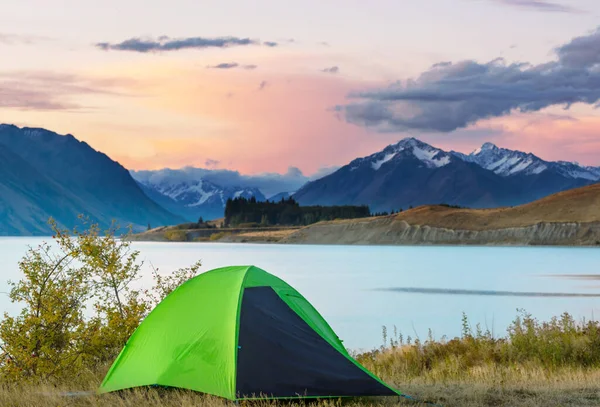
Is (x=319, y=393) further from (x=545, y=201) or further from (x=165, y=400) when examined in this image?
(x=545, y=201)

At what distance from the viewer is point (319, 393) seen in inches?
455

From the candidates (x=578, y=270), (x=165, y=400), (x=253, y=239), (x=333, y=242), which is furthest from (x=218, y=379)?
(x=253, y=239)

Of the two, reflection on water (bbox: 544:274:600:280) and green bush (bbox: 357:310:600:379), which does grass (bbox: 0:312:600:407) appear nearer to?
green bush (bbox: 357:310:600:379)

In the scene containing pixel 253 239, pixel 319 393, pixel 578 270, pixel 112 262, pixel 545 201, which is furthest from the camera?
pixel 253 239

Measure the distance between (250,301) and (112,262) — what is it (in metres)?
4.56

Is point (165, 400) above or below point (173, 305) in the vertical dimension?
below

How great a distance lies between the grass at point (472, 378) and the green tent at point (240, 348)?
24cm

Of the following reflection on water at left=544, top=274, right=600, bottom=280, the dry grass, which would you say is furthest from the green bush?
reflection on water at left=544, top=274, right=600, bottom=280

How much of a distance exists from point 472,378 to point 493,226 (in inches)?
5693

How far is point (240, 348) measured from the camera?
11758 millimetres

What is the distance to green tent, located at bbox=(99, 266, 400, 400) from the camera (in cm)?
1158

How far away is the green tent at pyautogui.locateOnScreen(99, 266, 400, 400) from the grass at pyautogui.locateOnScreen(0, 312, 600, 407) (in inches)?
9.6

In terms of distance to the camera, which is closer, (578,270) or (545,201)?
(578,270)

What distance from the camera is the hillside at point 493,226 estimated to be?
144500 mm
